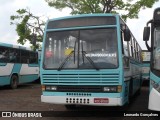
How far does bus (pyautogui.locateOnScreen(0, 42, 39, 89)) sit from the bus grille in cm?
922

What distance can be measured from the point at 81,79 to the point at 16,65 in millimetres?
11575

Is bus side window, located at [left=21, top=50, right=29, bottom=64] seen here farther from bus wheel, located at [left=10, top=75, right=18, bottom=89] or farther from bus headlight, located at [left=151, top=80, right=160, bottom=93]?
bus headlight, located at [left=151, top=80, right=160, bottom=93]

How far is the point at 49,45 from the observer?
398 inches

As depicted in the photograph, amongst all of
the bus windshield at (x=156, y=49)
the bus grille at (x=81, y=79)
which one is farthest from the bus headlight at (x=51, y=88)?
the bus windshield at (x=156, y=49)

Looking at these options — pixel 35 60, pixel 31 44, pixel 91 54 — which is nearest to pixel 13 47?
pixel 35 60

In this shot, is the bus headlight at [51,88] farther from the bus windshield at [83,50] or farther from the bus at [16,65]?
the bus at [16,65]

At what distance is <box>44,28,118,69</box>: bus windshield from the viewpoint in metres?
9.50

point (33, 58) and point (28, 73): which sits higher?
point (33, 58)

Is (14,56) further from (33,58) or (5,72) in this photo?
(33,58)

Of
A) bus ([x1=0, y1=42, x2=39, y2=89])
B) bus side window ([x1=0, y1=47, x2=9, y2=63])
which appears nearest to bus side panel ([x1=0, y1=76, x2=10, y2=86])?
bus ([x1=0, y1=42, x2=39, y2=89])

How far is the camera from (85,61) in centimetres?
962

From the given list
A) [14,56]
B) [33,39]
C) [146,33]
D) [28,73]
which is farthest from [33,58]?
[33,39]

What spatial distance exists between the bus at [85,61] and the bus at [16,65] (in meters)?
9.13

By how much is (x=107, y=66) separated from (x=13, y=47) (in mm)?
11642
